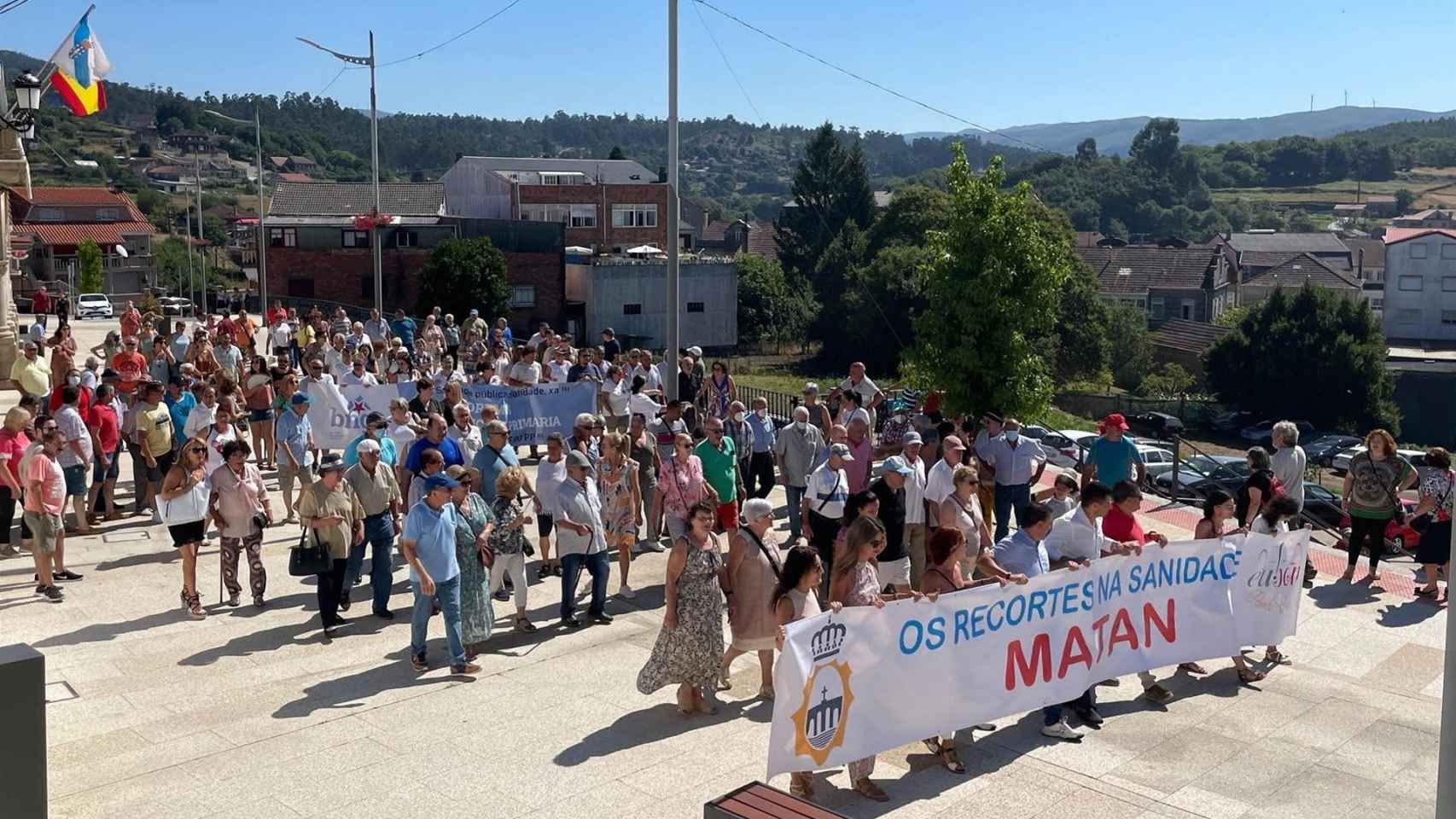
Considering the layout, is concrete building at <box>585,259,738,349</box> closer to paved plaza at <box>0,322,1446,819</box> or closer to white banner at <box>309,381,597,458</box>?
white banner at <box>309,381,597,458</box>

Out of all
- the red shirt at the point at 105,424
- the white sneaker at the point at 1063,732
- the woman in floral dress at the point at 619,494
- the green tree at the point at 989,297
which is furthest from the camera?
the green tree at the point at 989,297

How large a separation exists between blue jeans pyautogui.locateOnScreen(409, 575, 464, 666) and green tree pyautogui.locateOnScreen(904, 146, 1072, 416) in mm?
15028

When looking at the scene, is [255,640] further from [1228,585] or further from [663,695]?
[1228,585]

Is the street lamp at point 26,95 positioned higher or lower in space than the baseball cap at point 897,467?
Answer: higher

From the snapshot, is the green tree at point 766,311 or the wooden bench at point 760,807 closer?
the wooden bench at point 760,807

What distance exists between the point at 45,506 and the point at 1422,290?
111 m

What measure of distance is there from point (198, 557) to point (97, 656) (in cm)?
330

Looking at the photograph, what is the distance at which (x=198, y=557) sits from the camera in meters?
14.2

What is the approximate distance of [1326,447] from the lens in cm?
5441

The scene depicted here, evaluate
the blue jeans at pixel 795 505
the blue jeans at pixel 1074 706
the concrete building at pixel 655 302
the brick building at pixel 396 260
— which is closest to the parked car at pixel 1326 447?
the concrete building at pixel 655 302

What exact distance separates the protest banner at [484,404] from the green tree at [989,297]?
8007 mm

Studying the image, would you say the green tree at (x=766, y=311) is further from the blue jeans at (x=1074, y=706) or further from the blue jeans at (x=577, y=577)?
the blue jeans at (x=1074, y=706)

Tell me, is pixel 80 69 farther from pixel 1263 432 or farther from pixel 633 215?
pixel 633 215

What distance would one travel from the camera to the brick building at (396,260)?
60.7 m
